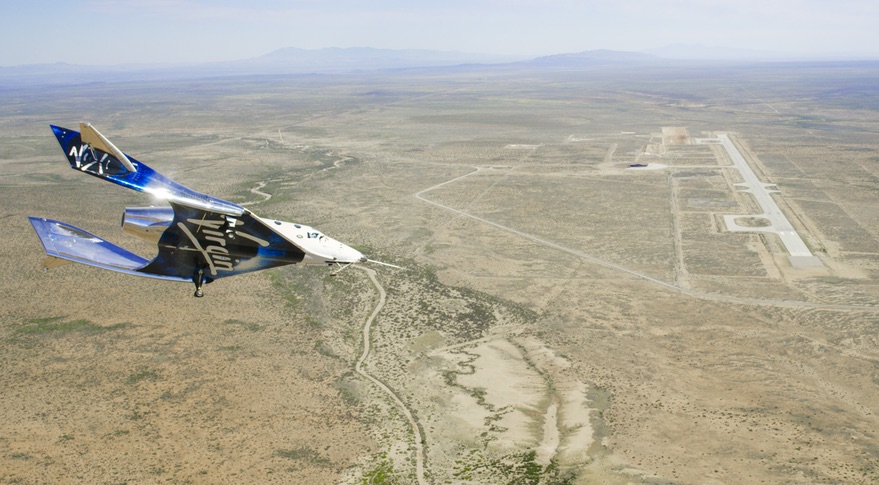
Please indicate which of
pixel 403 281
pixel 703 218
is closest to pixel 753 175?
pixel 703 218

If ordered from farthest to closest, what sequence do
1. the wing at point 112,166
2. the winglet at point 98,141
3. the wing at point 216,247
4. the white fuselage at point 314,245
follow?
the white fuselage at point 314,245
the wing at point 216,247
the wing at point 112,166
the winglet at point 98,141

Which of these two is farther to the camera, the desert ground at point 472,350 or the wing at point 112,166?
the desert ground at point 472,350

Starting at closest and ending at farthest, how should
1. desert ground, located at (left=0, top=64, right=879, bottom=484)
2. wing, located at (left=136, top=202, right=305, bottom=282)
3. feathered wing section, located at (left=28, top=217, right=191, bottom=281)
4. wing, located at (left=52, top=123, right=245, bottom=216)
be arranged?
wing, located at (left=52, top=123, right=245, bottom=216) < feathered wing section, located at (left=28, top=217, right=191, bottom=281) < wing, located at (left=136, top=202, right=305, bottom=282) < desert ground, located at (left=0, top=64, right=879, bottom=484)

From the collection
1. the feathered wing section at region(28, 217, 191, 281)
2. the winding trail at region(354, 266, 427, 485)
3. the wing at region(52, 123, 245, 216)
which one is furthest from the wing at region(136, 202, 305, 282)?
the winding trail at region(354, 266, 427, 485)

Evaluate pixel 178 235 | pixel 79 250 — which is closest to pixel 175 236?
pixel 178 235

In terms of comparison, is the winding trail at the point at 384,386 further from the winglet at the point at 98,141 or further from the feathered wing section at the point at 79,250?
the winglet at the point at 98,141

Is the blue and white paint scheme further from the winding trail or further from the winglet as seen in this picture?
the winding trail

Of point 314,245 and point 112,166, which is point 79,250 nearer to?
point 112,166

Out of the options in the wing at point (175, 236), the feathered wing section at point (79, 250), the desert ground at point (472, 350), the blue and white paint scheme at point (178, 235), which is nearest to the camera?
the wing at point (175, 236)

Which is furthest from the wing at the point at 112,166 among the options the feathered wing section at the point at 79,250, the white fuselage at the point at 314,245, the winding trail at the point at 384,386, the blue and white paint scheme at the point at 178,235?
the winding trail at the point at 384,386
